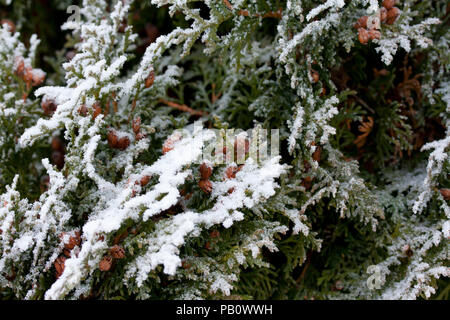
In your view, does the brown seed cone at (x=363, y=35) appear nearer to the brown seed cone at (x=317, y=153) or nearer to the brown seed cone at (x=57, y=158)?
the brown seed cone at (x=317, y=153)

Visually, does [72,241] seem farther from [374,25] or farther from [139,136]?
[374,25]

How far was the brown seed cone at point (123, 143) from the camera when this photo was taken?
4.48 ft

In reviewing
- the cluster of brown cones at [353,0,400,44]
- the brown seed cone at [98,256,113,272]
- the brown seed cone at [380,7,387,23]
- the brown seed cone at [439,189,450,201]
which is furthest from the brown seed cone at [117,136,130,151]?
the brown seed cone at [439,189,450,201]

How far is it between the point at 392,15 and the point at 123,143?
0.99 metres

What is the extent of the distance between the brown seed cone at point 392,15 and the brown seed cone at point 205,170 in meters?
0.79

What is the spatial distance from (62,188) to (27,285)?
32 cm

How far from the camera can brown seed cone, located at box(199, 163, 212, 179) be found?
50.2 inches

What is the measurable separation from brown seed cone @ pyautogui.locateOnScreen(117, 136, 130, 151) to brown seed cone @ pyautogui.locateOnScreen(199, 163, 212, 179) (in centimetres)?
28

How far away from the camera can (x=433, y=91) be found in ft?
5.33

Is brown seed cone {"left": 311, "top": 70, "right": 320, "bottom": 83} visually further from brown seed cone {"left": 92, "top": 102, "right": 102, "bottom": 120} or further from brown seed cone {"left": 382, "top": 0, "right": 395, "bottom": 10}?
brown seed cone {"left": 92, "top": 102, "right": 102, "bottom": 120}

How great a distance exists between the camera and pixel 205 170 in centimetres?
128

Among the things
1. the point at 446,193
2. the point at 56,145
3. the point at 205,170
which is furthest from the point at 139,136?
the point at 446,193
